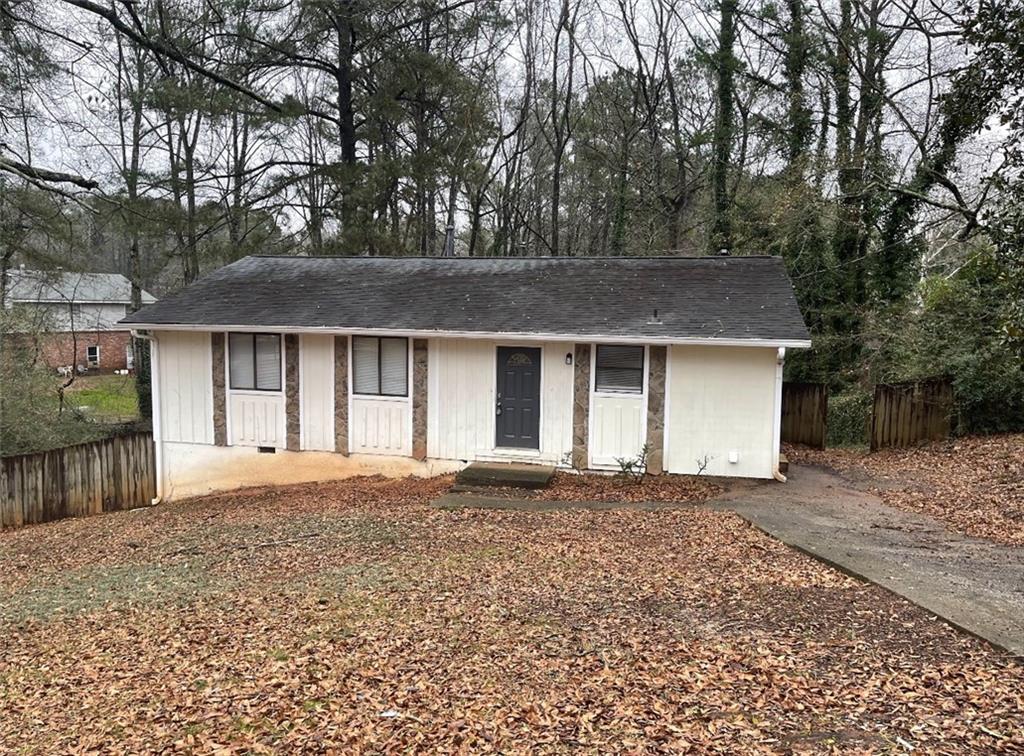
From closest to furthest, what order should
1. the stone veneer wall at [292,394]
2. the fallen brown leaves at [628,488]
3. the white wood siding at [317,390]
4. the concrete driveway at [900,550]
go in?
the concrete driveway at [900,550], the fallen brown leaves at [628,488], the white wood siding at [317,390], the stone veneer wall at [292,394]

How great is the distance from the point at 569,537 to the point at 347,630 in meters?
3.11

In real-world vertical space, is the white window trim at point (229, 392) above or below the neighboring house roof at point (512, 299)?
below

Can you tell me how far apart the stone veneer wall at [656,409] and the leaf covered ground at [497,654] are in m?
2.86

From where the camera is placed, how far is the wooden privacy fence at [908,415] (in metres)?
13.7

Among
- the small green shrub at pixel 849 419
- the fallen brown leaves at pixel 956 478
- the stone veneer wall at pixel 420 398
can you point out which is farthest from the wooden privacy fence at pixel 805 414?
the stone veneer wall at pixel 420 398

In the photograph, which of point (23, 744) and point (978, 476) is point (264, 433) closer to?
point (23, 744)

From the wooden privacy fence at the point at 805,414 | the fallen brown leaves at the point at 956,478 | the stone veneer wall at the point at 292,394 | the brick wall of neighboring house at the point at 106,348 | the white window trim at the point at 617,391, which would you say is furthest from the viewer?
the brick wall of neighboring house at the point at 106,348

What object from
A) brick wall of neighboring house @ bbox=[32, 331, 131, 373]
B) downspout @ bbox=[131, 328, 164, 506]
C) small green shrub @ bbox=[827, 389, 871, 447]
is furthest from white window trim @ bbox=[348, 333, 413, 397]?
brick wall of neighboring house @ bbox=[32, 331, 131, 373]

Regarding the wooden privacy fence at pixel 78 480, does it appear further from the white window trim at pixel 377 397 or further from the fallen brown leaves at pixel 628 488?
the fallen brown leaves at pixel 628 488

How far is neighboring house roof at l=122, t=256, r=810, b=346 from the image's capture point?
34.8 feet

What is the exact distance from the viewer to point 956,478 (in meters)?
10.5

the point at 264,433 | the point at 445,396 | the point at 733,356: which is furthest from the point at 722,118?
the point at 264,433

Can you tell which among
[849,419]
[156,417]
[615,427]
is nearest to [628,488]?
[615,427]

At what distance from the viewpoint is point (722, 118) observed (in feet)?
66.3
